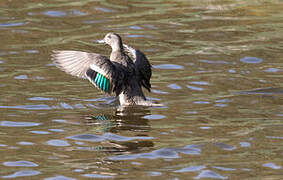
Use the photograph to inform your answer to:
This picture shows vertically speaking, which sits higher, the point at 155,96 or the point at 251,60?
the point at 251,60

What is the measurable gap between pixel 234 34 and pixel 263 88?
4178mm

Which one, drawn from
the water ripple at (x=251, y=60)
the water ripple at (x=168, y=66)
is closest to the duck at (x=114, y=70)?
the water ripple at (x=168, y=66)

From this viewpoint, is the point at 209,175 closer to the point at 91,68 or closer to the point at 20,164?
the point at 20,164

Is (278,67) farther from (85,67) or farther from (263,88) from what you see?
(85,67)

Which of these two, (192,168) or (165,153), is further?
(165,153)

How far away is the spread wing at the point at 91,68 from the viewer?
35.1 feet

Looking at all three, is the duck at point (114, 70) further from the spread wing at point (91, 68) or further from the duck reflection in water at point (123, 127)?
the duck reflection in water at point (123, 127)

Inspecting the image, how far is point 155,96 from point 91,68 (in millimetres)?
1426

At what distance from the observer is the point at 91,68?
10688 mm

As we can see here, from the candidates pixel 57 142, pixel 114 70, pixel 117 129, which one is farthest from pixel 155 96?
pixel 57 142

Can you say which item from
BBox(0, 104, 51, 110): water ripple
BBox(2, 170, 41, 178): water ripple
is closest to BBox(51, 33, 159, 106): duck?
BBox(0, 104, 51, 110): water ripple

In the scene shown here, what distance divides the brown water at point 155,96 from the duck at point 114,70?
33 centimetres

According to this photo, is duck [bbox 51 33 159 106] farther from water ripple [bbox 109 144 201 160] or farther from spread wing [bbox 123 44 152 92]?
water ripple [bbox 109 144 201 160]

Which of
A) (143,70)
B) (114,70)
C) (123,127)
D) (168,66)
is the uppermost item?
(114,70)
